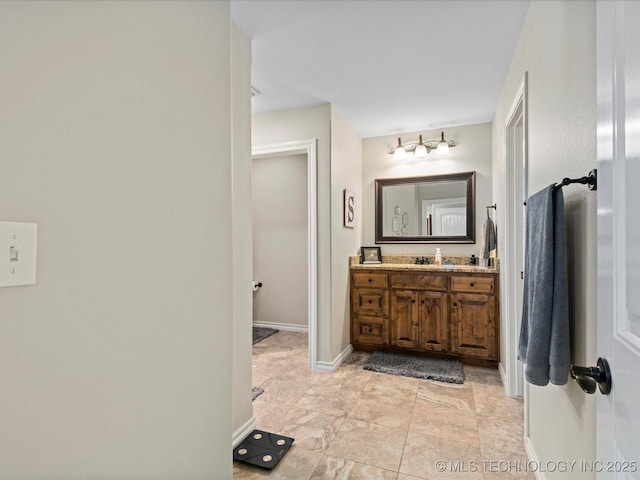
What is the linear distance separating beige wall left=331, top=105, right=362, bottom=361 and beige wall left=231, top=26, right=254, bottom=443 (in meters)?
1.11

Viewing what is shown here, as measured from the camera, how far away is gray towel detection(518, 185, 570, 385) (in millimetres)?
1140

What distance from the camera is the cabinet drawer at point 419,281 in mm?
3182

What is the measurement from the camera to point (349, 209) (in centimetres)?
347

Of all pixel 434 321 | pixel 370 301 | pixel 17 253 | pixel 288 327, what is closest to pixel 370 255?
pixel 370 301

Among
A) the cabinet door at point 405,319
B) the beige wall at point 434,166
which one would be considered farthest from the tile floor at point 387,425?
the beige wall at point 434,166

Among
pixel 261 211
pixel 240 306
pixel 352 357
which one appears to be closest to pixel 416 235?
pixel 352 357

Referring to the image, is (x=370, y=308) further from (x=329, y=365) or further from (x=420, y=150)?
(x=420, y=150)

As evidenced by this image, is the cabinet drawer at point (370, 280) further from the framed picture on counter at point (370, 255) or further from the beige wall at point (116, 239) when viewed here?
the beige wall at point (116, 239)

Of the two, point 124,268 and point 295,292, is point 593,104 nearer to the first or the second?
point 124,268

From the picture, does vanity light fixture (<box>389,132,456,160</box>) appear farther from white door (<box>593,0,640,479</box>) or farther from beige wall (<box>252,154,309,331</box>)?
white door (<box>593,0,640,479</box>)

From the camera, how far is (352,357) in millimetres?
3363

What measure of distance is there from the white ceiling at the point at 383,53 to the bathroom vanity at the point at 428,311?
158cm

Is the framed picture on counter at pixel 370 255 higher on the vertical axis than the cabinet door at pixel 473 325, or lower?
higher

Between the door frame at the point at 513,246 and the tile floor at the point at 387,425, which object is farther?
the door frame at the point at 513,246
